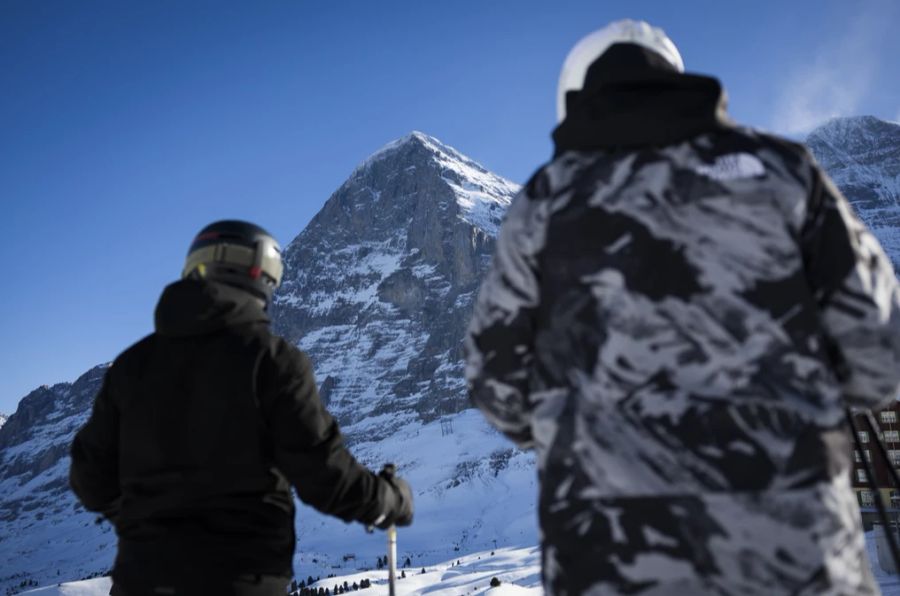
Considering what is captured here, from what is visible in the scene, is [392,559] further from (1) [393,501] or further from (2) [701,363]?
(2) [701,363]

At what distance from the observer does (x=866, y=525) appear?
83.6ft

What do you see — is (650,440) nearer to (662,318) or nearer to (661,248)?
(662,318)

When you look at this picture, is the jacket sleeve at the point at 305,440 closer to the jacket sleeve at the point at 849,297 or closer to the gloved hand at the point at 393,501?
the gloved hand at the point at 393,501

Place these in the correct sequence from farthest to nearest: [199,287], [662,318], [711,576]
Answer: [199,287], [662,318], [711,576]

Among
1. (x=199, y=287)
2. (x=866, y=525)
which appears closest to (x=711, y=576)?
(x=199, y=287)

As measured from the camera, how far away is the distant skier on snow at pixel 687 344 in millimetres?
1270

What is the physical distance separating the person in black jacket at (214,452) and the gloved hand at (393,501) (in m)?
0.01

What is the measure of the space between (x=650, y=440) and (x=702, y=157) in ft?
1.98

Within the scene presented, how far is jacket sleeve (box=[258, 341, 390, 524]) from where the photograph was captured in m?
2.15

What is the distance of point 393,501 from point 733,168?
5.39 feet

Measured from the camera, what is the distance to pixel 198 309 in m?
2.26

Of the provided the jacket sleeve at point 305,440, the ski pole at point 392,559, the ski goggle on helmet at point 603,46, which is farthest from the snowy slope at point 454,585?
the ski goggle on helmet at point 603,46

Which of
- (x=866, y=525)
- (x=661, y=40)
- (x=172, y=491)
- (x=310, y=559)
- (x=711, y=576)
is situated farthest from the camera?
(x=310, y=559)

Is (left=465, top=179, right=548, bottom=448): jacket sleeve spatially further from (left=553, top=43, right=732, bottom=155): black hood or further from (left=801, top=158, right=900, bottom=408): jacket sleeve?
(left=801, top=158, right=900, bottom=408): jacket sleeve
